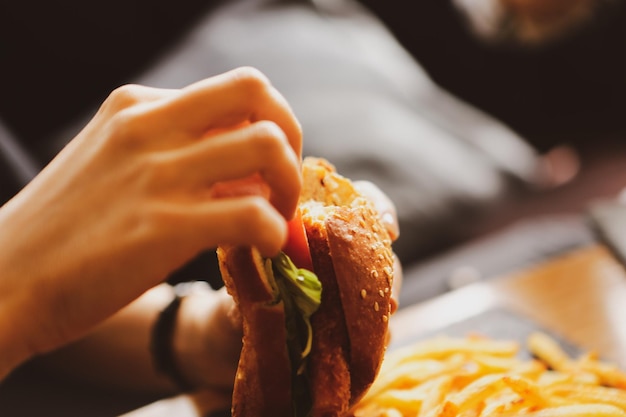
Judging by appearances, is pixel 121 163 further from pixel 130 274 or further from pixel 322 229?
pixel 322 229

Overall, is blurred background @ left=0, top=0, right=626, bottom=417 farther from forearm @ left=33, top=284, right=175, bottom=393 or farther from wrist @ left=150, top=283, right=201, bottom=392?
wrist @ left=150, top=283, right=201, bottom=392

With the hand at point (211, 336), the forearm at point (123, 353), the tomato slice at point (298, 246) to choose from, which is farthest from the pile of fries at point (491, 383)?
the forearm at point (123, 353)

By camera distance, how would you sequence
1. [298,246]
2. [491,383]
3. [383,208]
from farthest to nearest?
1. [383,208]
2. [491,383]
3. [298,246]

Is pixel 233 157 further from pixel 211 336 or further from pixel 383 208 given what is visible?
pixel 211 336

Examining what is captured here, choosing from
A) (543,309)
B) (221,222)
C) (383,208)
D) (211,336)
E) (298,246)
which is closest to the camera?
(221,222)

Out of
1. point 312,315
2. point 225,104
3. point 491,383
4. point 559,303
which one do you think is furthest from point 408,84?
point 225,104

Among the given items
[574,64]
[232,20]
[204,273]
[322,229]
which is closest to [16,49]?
[232,20]
